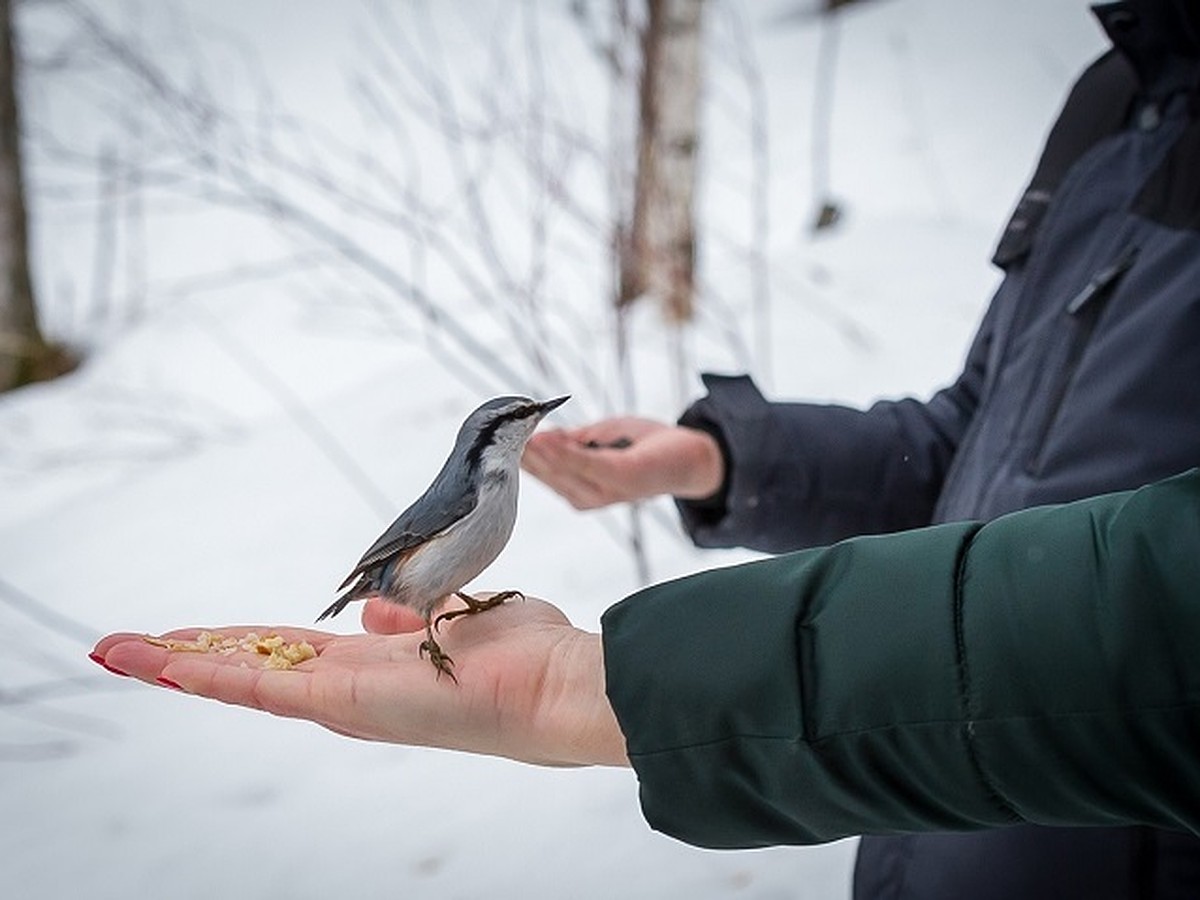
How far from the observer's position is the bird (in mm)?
804

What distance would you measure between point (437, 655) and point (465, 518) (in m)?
0.09

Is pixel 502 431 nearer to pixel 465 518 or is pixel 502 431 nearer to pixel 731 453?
pixel 465 518

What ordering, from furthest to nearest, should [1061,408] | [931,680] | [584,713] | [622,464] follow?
[622,464] < [1061,408] < [584,713] < [931,680]

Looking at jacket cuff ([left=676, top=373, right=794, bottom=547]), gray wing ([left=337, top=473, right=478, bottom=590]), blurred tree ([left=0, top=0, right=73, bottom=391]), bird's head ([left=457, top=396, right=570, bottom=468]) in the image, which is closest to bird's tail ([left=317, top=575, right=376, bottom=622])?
gray wing ([left=337, top=473, right=478, bottom=590])

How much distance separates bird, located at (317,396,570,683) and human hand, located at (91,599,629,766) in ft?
0.10

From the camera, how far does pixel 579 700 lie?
2.46ft

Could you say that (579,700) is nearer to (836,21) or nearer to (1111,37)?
(1111,37)

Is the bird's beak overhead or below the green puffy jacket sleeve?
overhead

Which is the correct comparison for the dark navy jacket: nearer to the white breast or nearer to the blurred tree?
the white breast

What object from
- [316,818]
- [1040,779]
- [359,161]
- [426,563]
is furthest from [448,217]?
[1040,779]

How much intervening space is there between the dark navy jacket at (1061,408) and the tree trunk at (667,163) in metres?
1.13

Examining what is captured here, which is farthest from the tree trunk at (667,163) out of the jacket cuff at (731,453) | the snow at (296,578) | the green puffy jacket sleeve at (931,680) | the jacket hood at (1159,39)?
the green puffy jacket sleeve at (931,680)

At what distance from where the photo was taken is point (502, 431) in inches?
31.9

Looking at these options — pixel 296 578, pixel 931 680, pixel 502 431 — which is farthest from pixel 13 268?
pixel 931 680
